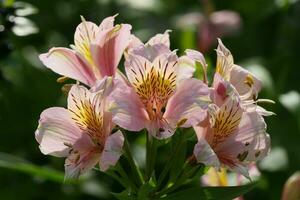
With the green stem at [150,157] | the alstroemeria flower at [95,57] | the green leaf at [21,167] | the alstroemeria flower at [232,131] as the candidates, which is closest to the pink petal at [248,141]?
the alstroemeria flower at [232,131]

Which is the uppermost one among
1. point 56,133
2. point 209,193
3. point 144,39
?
point 56,133

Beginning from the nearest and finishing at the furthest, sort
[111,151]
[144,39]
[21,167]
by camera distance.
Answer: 1. [111,151]
2. [21,167]
3. [144,39]

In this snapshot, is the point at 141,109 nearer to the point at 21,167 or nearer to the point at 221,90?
the point at 221,90

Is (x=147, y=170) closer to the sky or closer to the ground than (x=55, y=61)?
closer to the ground

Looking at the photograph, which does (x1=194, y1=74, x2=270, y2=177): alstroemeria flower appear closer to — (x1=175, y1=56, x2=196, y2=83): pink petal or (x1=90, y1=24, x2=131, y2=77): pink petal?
(x1=175, y1=56, x2=196, y2=83): pink petal

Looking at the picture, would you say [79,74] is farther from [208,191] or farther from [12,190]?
[12,190]

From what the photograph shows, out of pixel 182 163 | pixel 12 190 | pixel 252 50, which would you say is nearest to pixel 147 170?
pixel 182 163

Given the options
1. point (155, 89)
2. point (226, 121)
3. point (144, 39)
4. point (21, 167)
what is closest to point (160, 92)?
point (155, 89)
